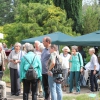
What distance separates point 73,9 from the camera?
2588cm

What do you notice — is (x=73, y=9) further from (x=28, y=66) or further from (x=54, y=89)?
(x=28, y=66)

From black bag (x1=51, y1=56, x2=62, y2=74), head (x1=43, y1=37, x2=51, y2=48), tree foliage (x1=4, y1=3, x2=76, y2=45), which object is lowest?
black bag (x1=51, y1=56, x2=62, y2=74)

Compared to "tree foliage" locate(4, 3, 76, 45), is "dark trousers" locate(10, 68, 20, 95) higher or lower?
lower

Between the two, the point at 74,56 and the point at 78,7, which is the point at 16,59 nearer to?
the point at 74,56

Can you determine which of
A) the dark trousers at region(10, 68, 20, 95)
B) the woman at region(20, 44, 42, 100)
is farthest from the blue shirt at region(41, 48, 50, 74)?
the dark trousers at region(10, 68, 20, 95)

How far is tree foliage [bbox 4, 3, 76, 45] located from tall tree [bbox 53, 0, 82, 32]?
103 inches

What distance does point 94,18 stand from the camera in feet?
85.7

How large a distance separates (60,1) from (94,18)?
307 cm

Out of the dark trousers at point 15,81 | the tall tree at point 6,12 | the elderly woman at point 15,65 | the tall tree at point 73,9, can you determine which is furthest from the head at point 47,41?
the tall tree at point 6,12

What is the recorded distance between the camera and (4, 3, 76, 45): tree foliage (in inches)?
858

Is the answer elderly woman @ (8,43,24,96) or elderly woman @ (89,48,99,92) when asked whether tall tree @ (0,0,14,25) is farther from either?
elderly woman @ (8,43,24,96)

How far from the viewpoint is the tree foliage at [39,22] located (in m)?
21.8

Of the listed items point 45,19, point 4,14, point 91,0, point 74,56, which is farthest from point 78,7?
point 4,14

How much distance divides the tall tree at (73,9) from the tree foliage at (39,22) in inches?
103
